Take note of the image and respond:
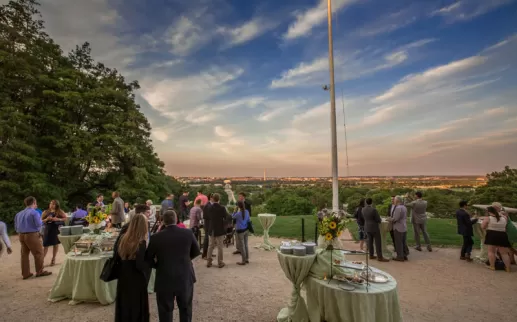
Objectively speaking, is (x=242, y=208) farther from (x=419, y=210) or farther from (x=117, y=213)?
(x=419, y=210)

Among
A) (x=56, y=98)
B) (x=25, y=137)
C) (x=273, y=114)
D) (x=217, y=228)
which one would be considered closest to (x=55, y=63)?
(x=56, y=98)

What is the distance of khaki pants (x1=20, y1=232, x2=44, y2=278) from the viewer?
5754 mm

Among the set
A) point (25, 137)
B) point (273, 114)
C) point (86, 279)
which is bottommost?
point (86, 279)

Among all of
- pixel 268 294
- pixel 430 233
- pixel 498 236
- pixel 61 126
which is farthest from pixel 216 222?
pixel 61 126

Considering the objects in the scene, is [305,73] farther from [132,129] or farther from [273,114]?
[132,129]

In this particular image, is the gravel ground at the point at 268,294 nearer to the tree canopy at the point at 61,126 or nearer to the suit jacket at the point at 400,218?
the suit jacket at the point at 400,218

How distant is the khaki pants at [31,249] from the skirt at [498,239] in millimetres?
10788

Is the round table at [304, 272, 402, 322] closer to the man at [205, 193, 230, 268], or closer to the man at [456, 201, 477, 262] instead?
the man at [205, 193, 230, 268]

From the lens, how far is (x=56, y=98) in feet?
53.4

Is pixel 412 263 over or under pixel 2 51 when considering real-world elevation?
under

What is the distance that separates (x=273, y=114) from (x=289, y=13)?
21.4ft

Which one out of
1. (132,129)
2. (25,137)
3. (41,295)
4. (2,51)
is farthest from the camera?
(132,129)

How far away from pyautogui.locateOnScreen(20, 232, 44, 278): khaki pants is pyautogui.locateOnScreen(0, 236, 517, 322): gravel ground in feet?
0.93

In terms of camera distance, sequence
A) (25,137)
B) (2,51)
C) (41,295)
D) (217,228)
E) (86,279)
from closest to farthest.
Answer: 1. (86,279)
2. (41,295)
3. (217,228)
4. (2,51)
5. (25,137)
